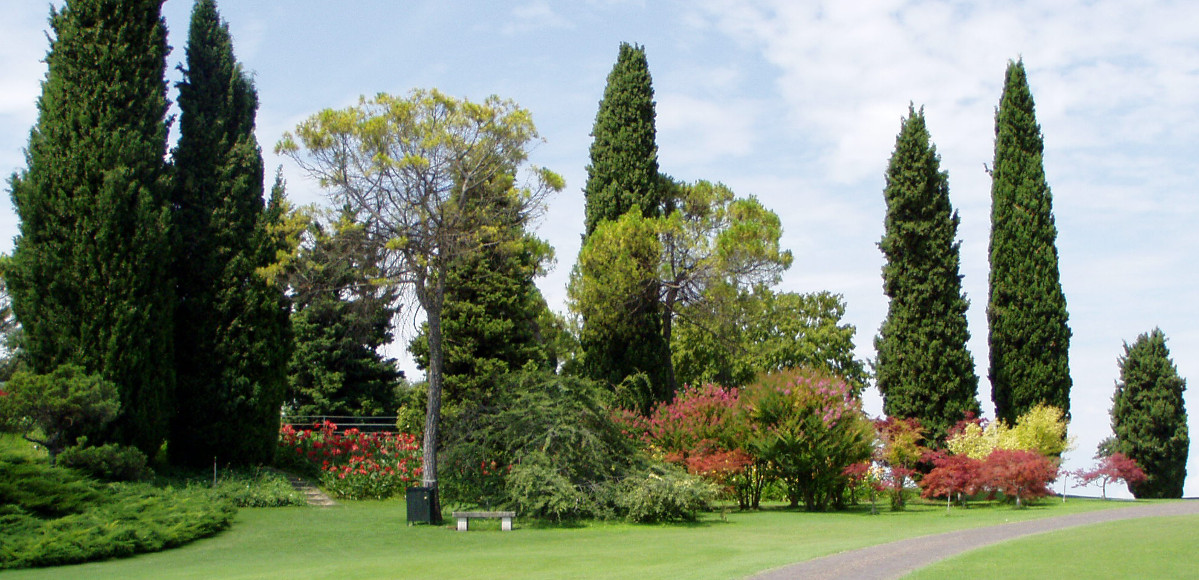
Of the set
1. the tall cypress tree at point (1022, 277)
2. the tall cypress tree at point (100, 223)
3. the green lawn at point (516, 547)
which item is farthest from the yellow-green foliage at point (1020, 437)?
the tall cypress tree at point (100, 223)

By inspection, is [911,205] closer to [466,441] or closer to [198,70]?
[466,441]

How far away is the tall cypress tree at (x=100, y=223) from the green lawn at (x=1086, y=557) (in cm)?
1753

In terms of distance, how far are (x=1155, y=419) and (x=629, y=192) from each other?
16994 mm

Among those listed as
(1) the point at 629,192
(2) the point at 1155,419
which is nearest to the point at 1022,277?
(2) the point at 1155,419

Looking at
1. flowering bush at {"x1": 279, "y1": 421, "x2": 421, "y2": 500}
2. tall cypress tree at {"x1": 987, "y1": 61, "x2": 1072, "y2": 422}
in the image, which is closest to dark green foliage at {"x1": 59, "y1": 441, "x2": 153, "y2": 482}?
flowering bush at {"x1": 279, "y1": 421, "x2": 421, "y2": 500}

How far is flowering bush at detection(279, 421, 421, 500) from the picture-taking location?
2472 cm

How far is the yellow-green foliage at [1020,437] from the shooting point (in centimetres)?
2416

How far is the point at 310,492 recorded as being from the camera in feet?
77.4

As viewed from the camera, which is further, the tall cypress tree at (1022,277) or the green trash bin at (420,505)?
the tall cypress tree at (1022,277)

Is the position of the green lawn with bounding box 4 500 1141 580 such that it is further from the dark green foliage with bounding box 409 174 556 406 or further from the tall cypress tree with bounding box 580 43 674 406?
the tall cypress tree with bounding box 580 43 674 406

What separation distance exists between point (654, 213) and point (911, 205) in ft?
24.9

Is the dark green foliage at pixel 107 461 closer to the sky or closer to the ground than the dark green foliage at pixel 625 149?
closer to the ground

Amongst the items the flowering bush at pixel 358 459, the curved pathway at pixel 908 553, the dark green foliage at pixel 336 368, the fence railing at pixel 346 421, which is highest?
the dark green foliage at pixel 336 368

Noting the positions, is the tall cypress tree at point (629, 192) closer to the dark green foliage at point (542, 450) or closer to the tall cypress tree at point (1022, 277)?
the dark green foliage at point (542, 450)
